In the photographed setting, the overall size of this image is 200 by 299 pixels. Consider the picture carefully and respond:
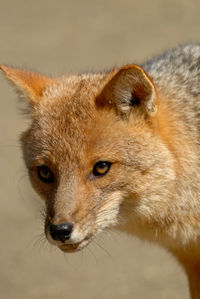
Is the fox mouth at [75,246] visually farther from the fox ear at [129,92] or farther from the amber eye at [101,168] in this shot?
the fox ear at [129,92]

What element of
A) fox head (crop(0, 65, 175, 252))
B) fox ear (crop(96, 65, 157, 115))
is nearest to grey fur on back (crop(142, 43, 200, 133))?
fox head (crop(0, 65, 175, 252))

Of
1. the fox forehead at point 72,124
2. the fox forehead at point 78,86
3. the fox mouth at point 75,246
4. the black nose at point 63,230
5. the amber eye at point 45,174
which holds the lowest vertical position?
the fox mouth at point 75,246

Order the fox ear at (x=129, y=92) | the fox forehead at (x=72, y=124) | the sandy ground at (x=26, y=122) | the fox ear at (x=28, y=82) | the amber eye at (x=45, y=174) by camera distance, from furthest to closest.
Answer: the sandy ground at (x=26, y=122), the fox ear at (x=28, y=82), the amber eye at (x=45, y=174), the fox forehead at (x=72, y=124), the fox ear at (x=129, y=92)

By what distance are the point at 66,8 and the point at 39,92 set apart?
1369 cm

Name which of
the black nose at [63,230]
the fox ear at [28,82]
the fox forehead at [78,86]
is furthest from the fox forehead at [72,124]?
the black nose at [63,230]

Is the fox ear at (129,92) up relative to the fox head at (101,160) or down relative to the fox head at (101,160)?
up

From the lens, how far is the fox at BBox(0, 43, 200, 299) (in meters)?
6.31

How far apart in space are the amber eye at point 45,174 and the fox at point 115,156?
1 centimetres

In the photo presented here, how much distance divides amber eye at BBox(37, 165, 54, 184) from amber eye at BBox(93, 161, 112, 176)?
45 centimetres

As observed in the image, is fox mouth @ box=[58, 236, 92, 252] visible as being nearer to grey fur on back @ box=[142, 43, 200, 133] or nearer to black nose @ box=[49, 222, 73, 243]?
black nose @ box=[49, 222, 73, 243]

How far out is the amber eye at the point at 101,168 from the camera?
639 centimetres

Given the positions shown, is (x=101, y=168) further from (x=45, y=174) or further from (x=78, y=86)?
(x=78, y=86)

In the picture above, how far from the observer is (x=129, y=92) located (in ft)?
21.6

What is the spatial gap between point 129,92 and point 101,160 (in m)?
0.70
